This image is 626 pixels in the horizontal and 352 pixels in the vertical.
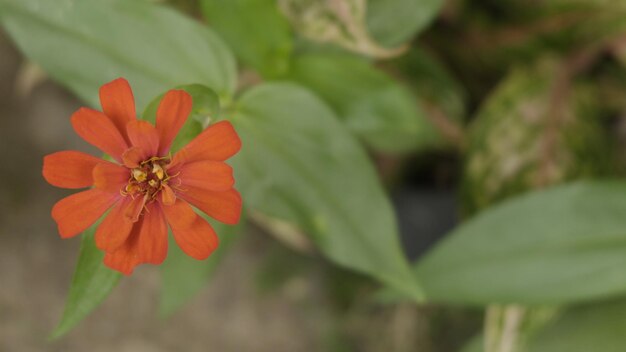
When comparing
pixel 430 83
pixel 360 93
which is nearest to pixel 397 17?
pixel 360 93

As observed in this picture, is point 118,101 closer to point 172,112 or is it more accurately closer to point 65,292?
point 172,112

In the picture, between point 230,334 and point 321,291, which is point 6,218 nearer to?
point 230,334

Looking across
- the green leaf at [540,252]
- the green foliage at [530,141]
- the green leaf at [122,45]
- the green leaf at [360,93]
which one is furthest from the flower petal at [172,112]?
the green foliage at [530,141]

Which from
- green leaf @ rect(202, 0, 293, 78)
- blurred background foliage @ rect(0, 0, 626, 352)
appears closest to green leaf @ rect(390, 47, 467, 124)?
blurred background foliage @ rect(0, 0, 626, 352)

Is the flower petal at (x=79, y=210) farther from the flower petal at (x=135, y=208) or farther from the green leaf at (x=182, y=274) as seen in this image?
the green leaf at (x=182, y=274)

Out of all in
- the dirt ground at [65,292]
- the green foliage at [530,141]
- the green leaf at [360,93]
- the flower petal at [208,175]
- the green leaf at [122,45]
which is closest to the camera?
the flower petal at [208,175]

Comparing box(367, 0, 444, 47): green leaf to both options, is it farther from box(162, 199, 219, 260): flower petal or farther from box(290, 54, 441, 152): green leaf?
box(162, 199, 219, 260): flower petal
